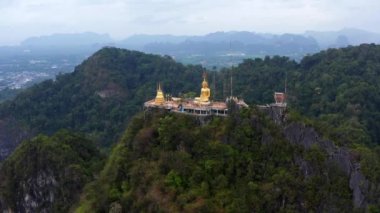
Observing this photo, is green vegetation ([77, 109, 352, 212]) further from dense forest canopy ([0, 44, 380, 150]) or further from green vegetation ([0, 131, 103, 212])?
dense forest canopy ([0, 44, 380, 150])

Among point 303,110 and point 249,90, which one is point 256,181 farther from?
point 249,90

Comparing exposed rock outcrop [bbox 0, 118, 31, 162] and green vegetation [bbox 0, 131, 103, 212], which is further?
→ exposed rock outcrop [bbox 0, 118, 31, 162]

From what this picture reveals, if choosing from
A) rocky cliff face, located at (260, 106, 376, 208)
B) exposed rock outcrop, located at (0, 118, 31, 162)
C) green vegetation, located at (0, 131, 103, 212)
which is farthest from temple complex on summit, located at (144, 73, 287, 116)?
exposed rock outcrop, located at (0, 118, 31, 162)

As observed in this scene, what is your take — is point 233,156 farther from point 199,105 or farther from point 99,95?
point 99,95

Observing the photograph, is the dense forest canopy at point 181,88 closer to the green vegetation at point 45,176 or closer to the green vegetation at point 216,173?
the green vegetation at point 45,176

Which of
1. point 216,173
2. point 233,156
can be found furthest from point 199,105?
point 216,173

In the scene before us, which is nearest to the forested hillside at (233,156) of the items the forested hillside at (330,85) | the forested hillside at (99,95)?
the forested hillside at (330,85)

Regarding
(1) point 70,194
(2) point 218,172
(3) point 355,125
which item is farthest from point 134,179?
(3) point 355,125
